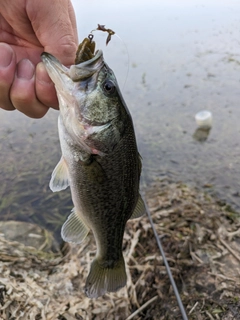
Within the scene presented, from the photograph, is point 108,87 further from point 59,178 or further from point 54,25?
point 59,178

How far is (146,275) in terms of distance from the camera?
12.0 ft

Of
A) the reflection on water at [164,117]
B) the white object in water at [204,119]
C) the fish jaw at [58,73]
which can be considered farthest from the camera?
the white object in water at [204,119]

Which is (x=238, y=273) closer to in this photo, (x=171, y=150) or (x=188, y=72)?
(x=171, y=150)

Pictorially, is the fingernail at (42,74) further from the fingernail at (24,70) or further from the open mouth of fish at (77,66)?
the open mouth of fish at (77,66)

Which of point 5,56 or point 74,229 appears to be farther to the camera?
point 74,229

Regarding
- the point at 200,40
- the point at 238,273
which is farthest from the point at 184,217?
the point at 200,40

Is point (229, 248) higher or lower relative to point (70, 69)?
lower

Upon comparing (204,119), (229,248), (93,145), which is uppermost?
(93,145)

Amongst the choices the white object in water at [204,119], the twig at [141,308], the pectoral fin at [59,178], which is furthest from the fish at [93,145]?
the white object in water at [204,119]

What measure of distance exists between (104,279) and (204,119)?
214 inches

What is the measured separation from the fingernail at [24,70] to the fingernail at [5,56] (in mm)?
80

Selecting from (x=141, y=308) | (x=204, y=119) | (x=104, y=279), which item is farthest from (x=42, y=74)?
(x=204, y=119)

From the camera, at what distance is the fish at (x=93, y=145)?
1.84m

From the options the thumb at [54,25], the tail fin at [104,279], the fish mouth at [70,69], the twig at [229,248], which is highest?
the thumb at [54,25]
